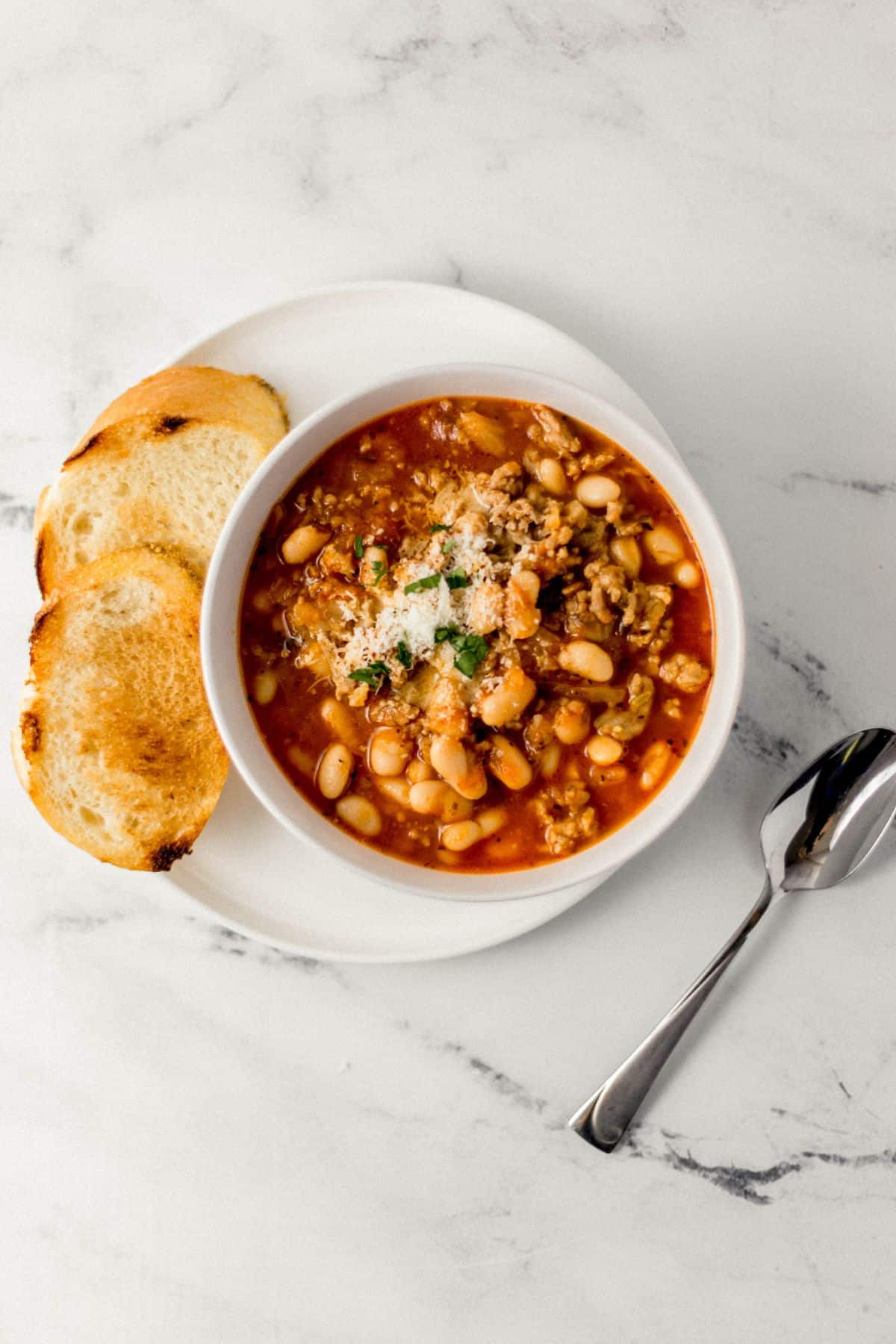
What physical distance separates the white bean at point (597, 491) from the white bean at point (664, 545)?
131mm

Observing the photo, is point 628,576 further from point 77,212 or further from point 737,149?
point 77,212

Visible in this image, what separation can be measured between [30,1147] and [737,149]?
12.0ft

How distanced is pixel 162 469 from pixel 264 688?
72 centimetres

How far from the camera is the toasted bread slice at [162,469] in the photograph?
2.99 m

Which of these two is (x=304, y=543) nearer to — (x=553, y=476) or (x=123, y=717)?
(x=553, y=476)

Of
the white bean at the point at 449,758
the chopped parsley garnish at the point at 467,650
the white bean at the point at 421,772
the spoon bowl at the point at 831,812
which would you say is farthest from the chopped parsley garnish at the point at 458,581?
the spoon bowl at the point at 831,812

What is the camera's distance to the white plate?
294 cm

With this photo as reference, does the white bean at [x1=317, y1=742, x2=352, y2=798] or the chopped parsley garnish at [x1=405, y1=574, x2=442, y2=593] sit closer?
the chopped parsley garnish at [x1=405, y1=574, x2=442, y2=593]

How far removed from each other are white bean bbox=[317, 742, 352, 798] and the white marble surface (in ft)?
2.44

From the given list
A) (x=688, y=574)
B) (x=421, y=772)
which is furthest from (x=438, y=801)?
(x=688, y=574)

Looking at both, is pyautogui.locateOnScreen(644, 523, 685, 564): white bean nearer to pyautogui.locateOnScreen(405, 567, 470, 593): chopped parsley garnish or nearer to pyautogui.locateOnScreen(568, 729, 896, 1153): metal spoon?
pyautogui.locateOnScreen(405, 567, 470, 593): chopped parsley garnish

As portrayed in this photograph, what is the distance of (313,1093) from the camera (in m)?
3.31

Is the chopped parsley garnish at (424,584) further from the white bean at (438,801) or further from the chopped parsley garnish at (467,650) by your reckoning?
the white bean at (438,801)

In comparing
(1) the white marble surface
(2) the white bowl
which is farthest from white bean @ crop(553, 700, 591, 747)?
(1) the white marble surface
